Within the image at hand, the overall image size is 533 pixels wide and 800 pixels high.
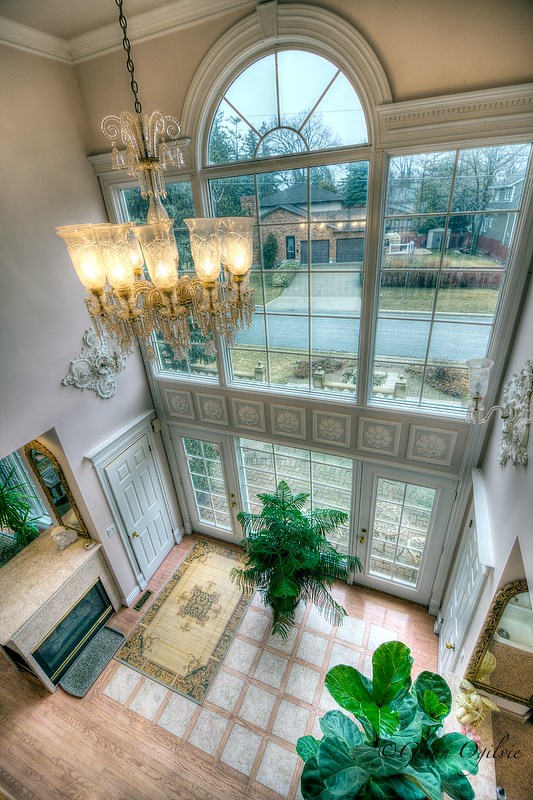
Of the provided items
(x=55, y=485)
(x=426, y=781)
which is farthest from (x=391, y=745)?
(x=55, y=485)

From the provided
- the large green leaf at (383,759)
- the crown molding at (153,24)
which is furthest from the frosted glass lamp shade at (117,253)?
the large green leaf at (383,759)

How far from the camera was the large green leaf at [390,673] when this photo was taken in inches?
80.4

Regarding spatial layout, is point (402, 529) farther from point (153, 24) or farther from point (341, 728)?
point (153, 24)

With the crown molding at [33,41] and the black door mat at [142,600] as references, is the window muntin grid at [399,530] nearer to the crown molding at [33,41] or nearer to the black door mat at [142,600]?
the black door mat at [142,600]

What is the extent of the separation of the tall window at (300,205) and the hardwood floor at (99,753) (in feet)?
10.3

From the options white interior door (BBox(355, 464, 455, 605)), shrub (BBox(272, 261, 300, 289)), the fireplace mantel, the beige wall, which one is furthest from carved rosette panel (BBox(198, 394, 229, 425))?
the beige wall

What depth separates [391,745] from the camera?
1934mm

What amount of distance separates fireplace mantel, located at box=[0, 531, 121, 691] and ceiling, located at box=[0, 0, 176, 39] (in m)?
4.40

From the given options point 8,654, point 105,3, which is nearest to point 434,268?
point 105,3

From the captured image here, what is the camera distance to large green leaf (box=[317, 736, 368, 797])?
187cm

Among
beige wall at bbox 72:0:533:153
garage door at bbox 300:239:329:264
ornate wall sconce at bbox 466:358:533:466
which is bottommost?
ornate wall sconce at bbox 466:358:533:466

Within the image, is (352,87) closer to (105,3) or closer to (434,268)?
(434,268)

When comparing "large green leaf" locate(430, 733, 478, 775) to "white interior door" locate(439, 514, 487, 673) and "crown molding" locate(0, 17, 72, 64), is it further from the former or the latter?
"crown molding" locate(0, 17, 72, 64)

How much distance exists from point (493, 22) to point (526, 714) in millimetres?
4232
